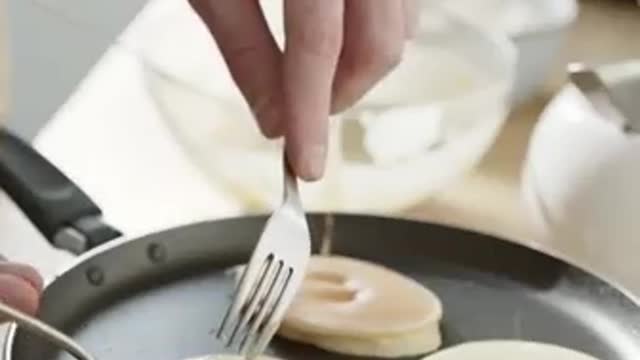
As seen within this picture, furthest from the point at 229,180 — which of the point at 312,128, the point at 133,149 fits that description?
the point at 312,128

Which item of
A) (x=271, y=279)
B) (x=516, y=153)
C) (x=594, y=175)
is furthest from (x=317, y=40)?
(x=516, y=153)

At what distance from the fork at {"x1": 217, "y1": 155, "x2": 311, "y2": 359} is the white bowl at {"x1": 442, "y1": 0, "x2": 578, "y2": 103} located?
35 cm

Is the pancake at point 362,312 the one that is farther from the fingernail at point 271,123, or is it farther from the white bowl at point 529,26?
the white bowl at point 529,26

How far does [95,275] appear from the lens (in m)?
0.81

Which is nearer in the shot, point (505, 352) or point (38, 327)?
point (38, 327)

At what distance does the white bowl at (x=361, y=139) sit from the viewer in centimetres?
92

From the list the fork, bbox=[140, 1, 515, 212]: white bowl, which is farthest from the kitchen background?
the fork

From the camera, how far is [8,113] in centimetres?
141

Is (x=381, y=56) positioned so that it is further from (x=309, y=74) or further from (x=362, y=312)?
(x=362, y=312)

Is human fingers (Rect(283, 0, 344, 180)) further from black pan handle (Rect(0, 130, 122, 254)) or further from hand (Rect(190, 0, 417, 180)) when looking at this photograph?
black pan handle (Rect(0, 130, 122, 254))

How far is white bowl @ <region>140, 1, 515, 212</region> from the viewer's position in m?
0.92

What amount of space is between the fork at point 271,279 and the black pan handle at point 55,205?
92mm

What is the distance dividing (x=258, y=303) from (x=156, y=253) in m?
0.11

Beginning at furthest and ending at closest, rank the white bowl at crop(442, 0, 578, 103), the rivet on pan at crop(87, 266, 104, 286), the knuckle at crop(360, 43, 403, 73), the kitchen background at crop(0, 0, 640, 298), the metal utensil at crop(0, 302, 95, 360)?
the white bowl at crop(442, 0, 578, 103), the kitchen background at crop(0, 0, 640, 298), the rivet on pan at crop(87, 266, 104, 286), the knuckle at crop(360, 43, 403, 73), the metal utensil at crop(0, 302, 95, 360)
